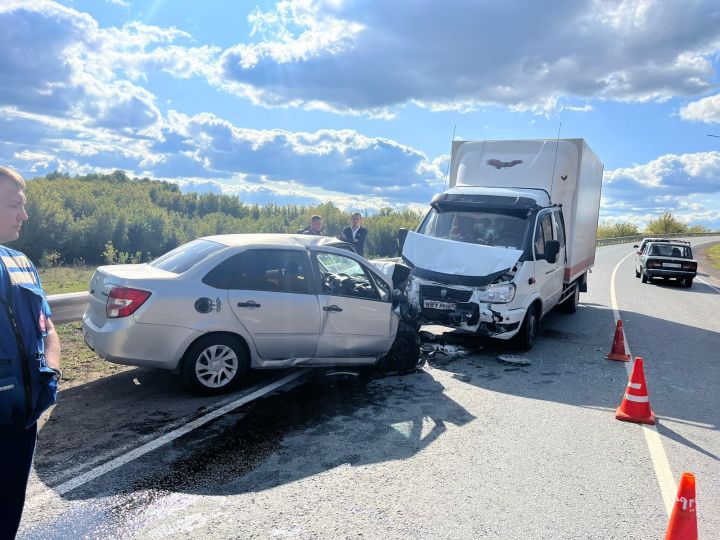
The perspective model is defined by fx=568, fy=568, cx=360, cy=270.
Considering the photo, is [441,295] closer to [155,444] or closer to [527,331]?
[527,331]

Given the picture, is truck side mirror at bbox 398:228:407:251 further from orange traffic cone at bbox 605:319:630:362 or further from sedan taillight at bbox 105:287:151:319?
sedan taillight at bbox 105:287:151:319

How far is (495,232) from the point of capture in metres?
8.76

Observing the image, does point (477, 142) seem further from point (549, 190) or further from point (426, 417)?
point (426, 417)

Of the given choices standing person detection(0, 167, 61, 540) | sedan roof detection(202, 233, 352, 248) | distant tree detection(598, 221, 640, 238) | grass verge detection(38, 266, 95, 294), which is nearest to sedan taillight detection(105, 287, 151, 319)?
sedan roof detection(202, 233, 352, 248)

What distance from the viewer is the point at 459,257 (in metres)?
8.29

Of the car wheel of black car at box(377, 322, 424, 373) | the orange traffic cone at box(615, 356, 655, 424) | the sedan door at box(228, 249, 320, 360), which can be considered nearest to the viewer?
the orange traffic cone at box(615, 356, 655, 424)

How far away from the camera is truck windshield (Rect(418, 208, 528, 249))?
28.3 ft

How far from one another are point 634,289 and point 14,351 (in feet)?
64.0

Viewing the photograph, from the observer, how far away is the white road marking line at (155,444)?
3.74m

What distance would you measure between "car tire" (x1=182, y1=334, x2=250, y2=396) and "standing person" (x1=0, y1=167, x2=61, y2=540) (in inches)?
126

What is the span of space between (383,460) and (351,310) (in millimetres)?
2269

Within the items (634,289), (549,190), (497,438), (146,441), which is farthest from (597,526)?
(634,289)

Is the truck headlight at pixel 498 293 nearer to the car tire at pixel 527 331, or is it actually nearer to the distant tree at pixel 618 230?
the car tire at pixel 527 331

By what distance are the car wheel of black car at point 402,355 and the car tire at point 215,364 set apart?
1.95 metres
